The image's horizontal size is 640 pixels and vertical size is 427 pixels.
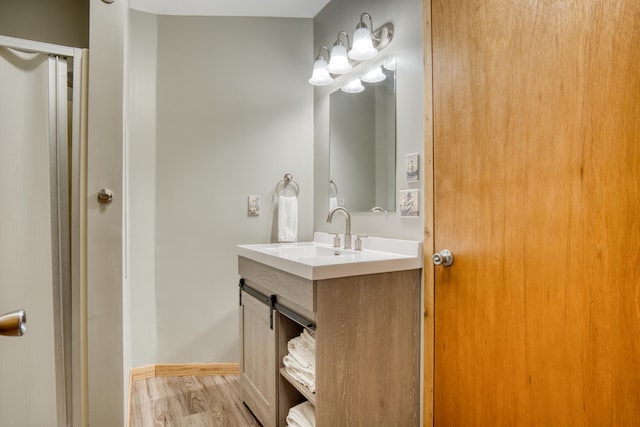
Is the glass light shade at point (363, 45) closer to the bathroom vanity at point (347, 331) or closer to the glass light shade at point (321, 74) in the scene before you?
the glass light shade at point (321, 74)

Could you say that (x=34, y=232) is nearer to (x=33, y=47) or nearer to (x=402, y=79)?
(x=33, y=47)

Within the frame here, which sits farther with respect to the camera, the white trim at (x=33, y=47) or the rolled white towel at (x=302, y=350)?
the rolled white towel at (x=302, y=350)

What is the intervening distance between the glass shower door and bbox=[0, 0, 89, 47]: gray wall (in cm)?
26

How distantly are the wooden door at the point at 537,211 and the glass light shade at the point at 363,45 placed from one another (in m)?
0.40

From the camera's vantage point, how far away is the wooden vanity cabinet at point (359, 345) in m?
1.42

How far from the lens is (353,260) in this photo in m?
1.50

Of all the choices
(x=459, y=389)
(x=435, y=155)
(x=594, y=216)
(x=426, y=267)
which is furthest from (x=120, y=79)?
(x=459, y=389)

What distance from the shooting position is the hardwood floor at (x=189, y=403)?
76.5 inches

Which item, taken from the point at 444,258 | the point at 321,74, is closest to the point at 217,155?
the point at 321,74

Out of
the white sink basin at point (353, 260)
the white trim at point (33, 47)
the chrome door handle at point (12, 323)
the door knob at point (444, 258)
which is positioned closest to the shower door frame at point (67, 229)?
the white trim at point (33, 47)

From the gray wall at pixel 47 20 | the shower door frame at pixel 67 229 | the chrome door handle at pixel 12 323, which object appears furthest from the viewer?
the gray wall at pixel 47 20

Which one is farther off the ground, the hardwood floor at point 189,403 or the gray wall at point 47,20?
the gray wall at point 47,20

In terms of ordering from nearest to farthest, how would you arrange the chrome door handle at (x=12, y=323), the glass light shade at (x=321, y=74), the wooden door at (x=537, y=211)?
the chrome door handle at (x=12, y=323) < the wooden door at (x=537, y=211) < the glass light shade at (x=321, y=74)

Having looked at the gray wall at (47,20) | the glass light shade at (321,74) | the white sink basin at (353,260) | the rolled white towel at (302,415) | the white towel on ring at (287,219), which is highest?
the glass light shade at (321,74)
